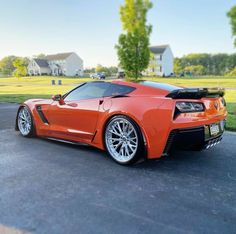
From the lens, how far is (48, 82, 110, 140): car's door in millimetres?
4262

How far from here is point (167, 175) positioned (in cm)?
348

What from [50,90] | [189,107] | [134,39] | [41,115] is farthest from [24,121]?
[50,90]

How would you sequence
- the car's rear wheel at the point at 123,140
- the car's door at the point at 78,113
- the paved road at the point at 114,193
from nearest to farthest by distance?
1. the paved road at the point at 114,193
2. the car's rear wheel at the point at 123,140
3. the car's door at the point at 78,113

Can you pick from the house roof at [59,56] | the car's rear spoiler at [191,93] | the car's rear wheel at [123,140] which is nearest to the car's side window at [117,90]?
the car's rear wheel at [123,140]

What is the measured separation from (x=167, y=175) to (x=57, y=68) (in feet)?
291

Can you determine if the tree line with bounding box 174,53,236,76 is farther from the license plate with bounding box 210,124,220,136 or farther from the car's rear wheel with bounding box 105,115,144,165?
the car's rear wheel with bounding box 105,115,144,165

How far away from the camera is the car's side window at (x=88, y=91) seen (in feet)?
14.3

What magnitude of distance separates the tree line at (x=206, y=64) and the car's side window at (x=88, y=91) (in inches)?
3336

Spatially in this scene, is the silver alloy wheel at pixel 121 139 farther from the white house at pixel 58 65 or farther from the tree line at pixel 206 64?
the tree line at pixel 206 64

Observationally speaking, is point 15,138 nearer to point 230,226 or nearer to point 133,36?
point 230,226

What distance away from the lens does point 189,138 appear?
11.6ft

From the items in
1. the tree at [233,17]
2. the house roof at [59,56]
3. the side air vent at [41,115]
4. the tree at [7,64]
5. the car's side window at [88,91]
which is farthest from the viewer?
the tree at [7,64]

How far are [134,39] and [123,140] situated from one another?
35.1 feet

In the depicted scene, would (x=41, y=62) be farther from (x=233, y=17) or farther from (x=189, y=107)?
(x=189, y=107)
